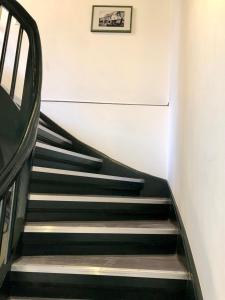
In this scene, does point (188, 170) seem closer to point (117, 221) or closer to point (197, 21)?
point (117, 221)

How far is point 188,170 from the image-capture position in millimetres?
1990

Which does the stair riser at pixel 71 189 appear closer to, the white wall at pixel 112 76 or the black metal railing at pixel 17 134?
the black metal railing at pixel 17 134

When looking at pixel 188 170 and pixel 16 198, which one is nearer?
pixel 16 198

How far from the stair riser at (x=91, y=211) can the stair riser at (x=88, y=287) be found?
45cm

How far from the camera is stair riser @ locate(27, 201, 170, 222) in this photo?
2.09m

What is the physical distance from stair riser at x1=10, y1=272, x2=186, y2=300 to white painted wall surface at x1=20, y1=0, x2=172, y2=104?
2085mm

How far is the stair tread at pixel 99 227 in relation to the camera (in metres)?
1.93

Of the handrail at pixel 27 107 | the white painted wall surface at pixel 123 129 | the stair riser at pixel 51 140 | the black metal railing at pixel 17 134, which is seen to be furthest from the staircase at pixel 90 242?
the white painted wall surface at pixel 123 129

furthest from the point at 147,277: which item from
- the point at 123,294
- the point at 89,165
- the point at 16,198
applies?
the point at 89,165

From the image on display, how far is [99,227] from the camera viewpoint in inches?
77.9

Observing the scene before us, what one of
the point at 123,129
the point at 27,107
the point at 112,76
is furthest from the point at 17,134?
the point at 112,76

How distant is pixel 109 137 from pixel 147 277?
1.84 metres

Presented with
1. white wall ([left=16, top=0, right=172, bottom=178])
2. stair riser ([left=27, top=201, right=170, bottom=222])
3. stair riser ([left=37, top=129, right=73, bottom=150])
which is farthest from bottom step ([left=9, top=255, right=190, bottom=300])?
white wall ([left=16, top=0, right=172, bottom=178])

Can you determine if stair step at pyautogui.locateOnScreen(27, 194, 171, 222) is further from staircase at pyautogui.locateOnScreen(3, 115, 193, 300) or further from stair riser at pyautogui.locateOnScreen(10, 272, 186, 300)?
stair riser at pyautogui.locateOnScreen(10, 272, 186, 300)
